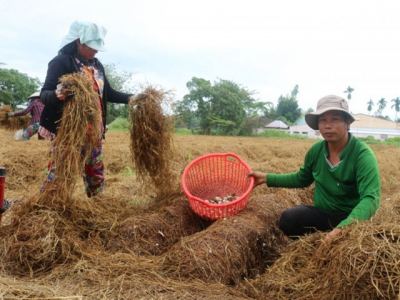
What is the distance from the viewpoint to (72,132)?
2.59 metres

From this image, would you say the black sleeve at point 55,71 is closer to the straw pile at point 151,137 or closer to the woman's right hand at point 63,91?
the woman's right hand at point 63,91

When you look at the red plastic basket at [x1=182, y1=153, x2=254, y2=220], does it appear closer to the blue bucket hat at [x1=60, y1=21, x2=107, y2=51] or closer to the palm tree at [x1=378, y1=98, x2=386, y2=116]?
the blue bucket hat at [x1=60, y1=21, x2=107, y2=51]

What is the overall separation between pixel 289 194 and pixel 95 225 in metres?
2.48

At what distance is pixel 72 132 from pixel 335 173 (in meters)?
1.98

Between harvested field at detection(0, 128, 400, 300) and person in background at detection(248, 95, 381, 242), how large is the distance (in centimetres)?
22

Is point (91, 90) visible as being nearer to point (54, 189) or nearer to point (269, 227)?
point (54, 189)

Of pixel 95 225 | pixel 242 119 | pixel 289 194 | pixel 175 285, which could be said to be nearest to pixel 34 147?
pixel 95 225

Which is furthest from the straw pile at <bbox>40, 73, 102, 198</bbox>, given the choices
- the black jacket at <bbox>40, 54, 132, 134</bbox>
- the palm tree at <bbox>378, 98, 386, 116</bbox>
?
the palm tree at <bbox>378, 98, 386, 116</bbox>

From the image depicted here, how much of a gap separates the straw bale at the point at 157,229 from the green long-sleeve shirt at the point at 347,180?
92cm

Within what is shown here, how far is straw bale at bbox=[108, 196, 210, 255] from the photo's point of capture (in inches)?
104

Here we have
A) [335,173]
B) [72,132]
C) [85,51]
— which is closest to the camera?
[335,173]

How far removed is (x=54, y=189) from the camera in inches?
105

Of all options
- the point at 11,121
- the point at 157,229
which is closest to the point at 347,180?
the point at 157,229

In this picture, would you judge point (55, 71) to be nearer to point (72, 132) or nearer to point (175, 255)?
point (72, 132)
